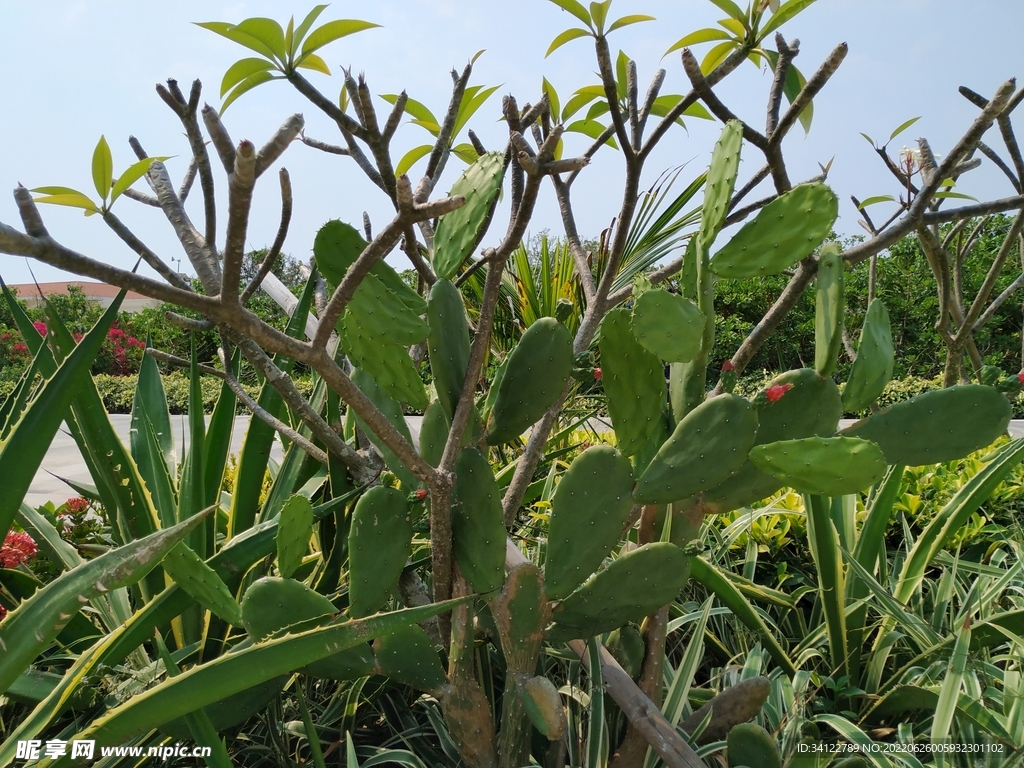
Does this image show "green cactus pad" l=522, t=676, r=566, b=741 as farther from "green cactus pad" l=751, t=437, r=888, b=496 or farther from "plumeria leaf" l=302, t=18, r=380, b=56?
"plumeria leaf" l=302, t=18, r=380, b=56

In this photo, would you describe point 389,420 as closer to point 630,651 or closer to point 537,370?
point 537,370

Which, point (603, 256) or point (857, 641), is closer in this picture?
point (857, 641)

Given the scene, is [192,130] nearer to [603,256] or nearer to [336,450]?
[336,450]

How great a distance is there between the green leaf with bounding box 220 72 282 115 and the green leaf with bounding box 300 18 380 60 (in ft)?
0.24

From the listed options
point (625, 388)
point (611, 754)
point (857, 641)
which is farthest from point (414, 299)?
point (857, 641)

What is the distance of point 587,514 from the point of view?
1.05 meters

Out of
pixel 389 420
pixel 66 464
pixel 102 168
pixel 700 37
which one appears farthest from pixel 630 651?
pixel 66 464

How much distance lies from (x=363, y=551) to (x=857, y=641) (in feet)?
4.08

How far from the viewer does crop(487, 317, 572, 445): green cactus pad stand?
1.06 m

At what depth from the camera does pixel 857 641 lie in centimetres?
162

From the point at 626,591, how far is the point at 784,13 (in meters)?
0.92

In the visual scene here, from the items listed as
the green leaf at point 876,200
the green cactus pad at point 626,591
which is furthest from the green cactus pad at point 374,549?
the green leaf at point 876,200

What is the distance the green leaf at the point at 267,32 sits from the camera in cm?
91

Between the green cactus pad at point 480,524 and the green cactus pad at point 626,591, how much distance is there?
16 centimetres
